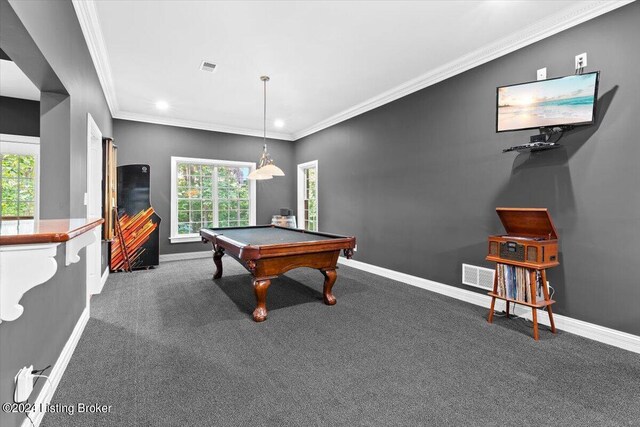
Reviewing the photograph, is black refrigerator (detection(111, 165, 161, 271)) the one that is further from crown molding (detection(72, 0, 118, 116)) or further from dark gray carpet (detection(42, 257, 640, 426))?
dark gray carpet (detection(42, 257, 640, 426))

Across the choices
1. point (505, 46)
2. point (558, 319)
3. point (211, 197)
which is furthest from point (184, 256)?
point (505, 46)

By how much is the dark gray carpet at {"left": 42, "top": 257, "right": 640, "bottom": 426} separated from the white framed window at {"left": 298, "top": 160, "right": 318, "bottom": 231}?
371 cm

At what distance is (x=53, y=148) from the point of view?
89.7 inches

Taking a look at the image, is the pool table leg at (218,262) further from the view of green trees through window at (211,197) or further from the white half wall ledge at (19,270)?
the white half wall ledge at (19,270)

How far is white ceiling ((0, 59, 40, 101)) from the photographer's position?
340 centimetres

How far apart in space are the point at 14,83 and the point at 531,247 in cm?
614

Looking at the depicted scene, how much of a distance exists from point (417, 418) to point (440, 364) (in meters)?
0.65

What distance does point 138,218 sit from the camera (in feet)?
17.0

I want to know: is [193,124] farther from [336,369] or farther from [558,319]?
[558,319]

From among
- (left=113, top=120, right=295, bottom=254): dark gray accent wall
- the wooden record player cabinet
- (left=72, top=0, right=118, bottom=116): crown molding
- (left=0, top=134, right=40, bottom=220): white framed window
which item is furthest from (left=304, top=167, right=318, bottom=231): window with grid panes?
(left=0, top=134, right=40, bottom=220): white framed window

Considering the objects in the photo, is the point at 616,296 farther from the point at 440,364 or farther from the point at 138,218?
the point at 138,218

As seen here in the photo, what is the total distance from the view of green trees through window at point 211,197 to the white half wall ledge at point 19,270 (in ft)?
17.7

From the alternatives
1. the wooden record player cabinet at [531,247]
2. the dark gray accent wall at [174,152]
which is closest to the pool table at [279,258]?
the wooden record player cabinet at [531,247]

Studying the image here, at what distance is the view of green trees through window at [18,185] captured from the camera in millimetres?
4684
